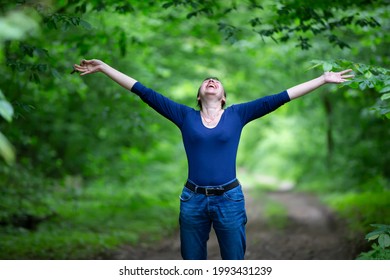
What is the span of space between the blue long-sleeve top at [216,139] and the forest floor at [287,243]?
3.68 m

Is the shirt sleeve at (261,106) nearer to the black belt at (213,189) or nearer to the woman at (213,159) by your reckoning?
the woman at (213,159)

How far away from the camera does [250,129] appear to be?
1250 inches

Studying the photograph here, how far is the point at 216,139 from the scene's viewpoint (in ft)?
13.1

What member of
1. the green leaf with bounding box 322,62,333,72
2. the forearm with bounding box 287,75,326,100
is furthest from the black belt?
the green leaf with bounding box 322,62,333,72

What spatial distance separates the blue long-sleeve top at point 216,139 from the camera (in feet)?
13.1

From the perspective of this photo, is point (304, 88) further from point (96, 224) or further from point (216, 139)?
point (96, 224)

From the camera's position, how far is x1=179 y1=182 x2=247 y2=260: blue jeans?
4008 mm

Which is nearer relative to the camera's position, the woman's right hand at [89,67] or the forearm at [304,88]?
the forearm at [304,88]

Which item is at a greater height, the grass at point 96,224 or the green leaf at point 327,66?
the green leaf at point 327,66

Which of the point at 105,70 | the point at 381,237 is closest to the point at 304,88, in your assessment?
the point at 381,237

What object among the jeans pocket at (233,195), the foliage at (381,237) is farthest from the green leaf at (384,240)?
the jeans pocket at (233,195)

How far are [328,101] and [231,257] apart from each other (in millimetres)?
11994

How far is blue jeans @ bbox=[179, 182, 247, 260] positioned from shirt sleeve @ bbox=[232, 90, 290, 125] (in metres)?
0.65

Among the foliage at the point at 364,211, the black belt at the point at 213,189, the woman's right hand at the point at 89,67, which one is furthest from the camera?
the foliage at the point at 364,211
